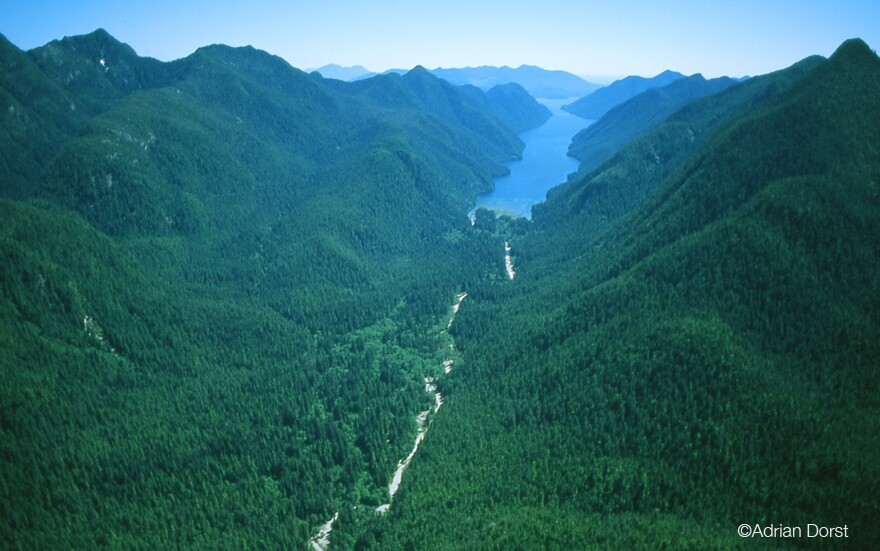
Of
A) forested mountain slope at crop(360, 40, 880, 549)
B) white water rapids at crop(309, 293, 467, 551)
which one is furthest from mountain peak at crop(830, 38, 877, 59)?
white water rapids at crop(309, 293, 467, 551)

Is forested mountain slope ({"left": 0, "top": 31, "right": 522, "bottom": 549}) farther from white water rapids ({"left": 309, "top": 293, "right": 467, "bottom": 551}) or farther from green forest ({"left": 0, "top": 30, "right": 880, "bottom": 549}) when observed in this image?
white water rapids ({"left": 309, "top": 293, "right": 467, "bottom": 551})

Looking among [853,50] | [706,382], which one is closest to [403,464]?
[706,382]

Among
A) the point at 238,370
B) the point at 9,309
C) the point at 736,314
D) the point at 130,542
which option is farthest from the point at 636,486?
the point at 9,309

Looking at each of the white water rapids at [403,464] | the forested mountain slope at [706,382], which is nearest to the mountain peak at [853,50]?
the forested mountain slope at [706,382]

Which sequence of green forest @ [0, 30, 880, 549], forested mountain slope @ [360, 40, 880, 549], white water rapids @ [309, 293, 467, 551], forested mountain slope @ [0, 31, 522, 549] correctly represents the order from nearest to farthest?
forested mountain slope @ [360, 40, 880, 549] → green forest @ [0, 30, 880, 549] → forested mountain slope @ [0, 31, 522, 549] → white water rapids @ [309, 293, 467, 551]

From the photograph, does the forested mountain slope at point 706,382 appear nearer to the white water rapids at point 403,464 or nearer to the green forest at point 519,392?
the green forest at point 519,392

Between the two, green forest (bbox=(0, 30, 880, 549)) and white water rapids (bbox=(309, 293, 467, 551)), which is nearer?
green forest (bbox=(0, 30, 880, 549))

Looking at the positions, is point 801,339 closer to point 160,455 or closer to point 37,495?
point 160,455

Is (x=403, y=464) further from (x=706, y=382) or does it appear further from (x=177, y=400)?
(x=706, y=382)
